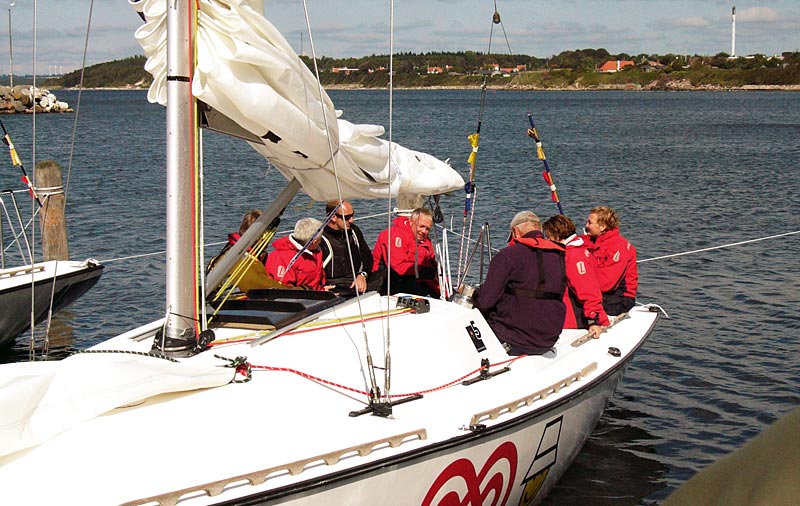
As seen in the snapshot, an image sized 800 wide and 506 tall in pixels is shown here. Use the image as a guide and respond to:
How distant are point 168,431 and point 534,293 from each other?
119 inches

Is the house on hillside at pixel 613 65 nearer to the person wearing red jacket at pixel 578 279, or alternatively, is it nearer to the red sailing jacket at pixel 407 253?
the red sailing jacket at pixel 407 253

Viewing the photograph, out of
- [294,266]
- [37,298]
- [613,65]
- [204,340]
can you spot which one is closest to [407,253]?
[294,266]

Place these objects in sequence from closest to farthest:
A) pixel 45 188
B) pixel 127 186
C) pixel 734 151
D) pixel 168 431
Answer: pixel 168 431 → pixel 45 188 → pixel 127 186 → pixel 734 151

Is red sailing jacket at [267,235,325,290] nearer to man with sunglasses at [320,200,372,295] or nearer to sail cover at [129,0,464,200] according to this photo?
man with sunglasses at [320,200,372,295]

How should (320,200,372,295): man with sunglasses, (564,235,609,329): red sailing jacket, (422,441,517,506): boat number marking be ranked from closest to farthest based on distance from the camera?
(422,441,517,506): boat number marking → (564,235,609,329): red sailing jacket → (320,200,372,295): man with sunglasses

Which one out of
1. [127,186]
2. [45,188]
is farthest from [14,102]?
[45,188]

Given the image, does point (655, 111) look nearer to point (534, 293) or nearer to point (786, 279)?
point (786, 279)

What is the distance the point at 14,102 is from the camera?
288 feet

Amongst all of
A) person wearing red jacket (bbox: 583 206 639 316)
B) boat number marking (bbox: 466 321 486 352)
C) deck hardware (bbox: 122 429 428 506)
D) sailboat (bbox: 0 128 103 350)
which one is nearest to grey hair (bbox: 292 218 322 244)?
boat number marking (bbox: 466 321 486 352)

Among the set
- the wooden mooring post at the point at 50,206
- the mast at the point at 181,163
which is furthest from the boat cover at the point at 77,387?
the wooden mooring post at the point at 50,206

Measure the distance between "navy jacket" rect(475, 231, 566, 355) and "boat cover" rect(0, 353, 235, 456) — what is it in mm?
2305

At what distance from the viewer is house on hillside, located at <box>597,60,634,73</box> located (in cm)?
18262

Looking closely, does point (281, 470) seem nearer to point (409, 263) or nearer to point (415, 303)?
point (415, 303)

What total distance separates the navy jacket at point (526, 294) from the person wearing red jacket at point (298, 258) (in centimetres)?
153
